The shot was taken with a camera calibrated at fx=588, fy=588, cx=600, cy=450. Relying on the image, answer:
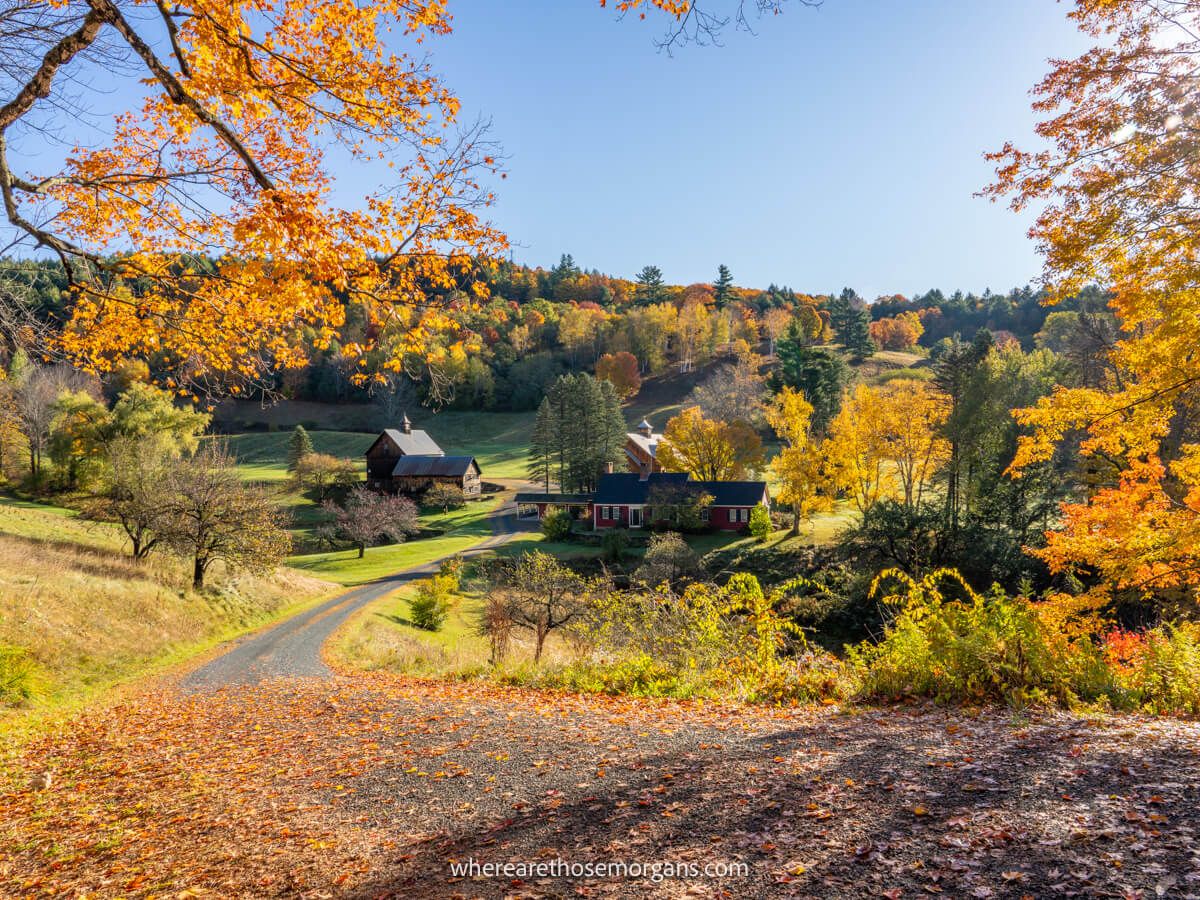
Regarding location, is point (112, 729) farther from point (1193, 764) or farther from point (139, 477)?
point (139, 477)

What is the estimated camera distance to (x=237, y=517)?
23391mm

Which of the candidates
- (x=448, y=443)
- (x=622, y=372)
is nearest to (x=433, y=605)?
(x=448, y=443)

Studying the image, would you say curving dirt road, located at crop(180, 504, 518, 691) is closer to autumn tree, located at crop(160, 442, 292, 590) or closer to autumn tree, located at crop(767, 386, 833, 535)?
autumn tree, located at crop(160, 442, 292, 590)

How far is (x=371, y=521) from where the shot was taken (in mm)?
44156

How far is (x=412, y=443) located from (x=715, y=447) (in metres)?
34.6

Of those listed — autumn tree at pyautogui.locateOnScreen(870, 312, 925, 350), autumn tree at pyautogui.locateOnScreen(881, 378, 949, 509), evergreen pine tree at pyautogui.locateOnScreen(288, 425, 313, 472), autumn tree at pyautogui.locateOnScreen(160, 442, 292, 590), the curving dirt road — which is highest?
autumn tree at pyautogui.locateOnScreen(870, 312, 925, 350)

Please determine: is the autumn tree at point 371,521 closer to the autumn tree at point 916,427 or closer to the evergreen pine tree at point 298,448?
the evergreen pine tree at point 298,448

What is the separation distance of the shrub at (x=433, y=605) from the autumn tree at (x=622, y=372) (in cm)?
6900

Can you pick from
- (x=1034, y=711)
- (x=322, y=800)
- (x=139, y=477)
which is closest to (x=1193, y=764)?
(x=1034, y=711)

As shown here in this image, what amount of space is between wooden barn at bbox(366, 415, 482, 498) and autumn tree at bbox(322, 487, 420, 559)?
10437 millimetres

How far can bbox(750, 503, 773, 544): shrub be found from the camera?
133 feet

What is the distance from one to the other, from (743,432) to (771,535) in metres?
11.4

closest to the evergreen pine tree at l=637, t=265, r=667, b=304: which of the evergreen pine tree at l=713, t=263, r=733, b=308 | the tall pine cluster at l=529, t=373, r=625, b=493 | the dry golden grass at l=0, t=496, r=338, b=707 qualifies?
the evergreen pine tree at l=713, t=263, r=733, b=308

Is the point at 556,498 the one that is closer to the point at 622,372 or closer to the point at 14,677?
the point at 14,677
